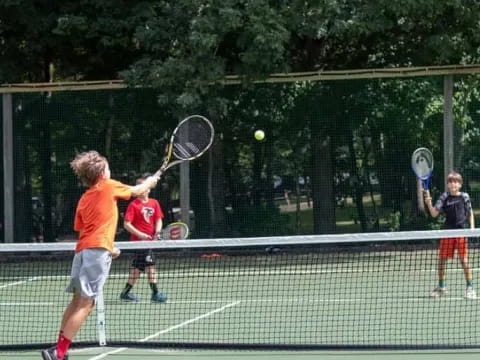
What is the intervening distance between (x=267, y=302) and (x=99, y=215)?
4.18m

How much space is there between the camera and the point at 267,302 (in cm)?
1124

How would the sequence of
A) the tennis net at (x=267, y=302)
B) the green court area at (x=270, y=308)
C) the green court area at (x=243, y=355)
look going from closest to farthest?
the green court area at (x=243, y=355), the tennis net at (x=267, y=302), the green court area at (x=270, y=308)

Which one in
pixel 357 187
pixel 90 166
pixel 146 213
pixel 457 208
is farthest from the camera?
pixel 357 187

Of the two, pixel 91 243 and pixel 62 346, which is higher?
pixel 91 243

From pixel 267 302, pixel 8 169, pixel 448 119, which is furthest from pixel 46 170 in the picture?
pixel 267 302

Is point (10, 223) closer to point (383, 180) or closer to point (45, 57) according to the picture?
point (45, 57)

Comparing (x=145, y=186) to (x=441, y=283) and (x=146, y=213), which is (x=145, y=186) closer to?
(x=146, y=213)

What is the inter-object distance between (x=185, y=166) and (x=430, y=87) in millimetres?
4252

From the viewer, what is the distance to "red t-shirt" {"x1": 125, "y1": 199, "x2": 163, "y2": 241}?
11914 millimetres

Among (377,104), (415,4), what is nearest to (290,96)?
(377,104)

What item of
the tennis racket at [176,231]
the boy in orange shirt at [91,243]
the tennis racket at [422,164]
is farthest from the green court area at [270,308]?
the boy in orange shirt at [91,243]

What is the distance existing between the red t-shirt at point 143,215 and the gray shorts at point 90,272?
454 cm

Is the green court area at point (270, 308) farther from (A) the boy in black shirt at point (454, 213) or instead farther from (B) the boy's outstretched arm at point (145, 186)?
(B) the boy's outstretched arm at point (145, 186)

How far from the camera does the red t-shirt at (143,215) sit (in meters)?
11.9
